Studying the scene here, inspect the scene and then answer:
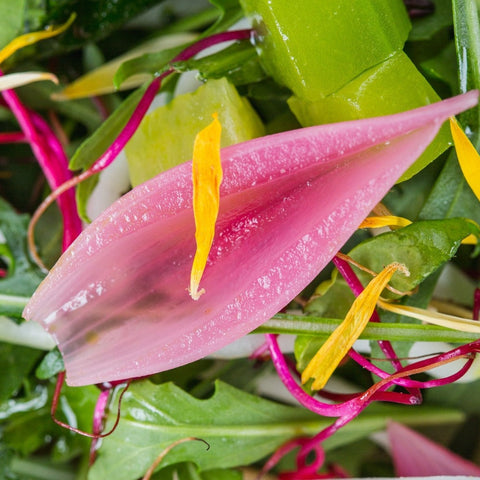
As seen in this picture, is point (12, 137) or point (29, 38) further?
point (12, 137)

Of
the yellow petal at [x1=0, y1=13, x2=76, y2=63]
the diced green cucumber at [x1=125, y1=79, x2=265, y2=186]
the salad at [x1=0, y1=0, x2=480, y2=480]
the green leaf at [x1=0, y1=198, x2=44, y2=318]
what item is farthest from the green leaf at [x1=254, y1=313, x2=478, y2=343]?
the yellow petal at [x1=0, y1=13, x2=76, y2=63]

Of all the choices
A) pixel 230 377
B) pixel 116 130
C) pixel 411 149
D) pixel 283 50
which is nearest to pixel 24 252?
pixel 116 130

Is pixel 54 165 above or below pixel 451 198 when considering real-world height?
above

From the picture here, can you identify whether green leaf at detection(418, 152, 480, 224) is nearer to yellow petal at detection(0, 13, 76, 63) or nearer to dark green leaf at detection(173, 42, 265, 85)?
dark green leaf at detection(173, 42, 265, 85)

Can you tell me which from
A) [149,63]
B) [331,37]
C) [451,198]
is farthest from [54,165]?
[451,198]

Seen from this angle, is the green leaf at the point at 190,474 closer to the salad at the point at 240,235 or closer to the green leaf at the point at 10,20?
the salad at the point at 240,235

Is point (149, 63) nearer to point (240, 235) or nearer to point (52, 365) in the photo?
point (240, 235)
